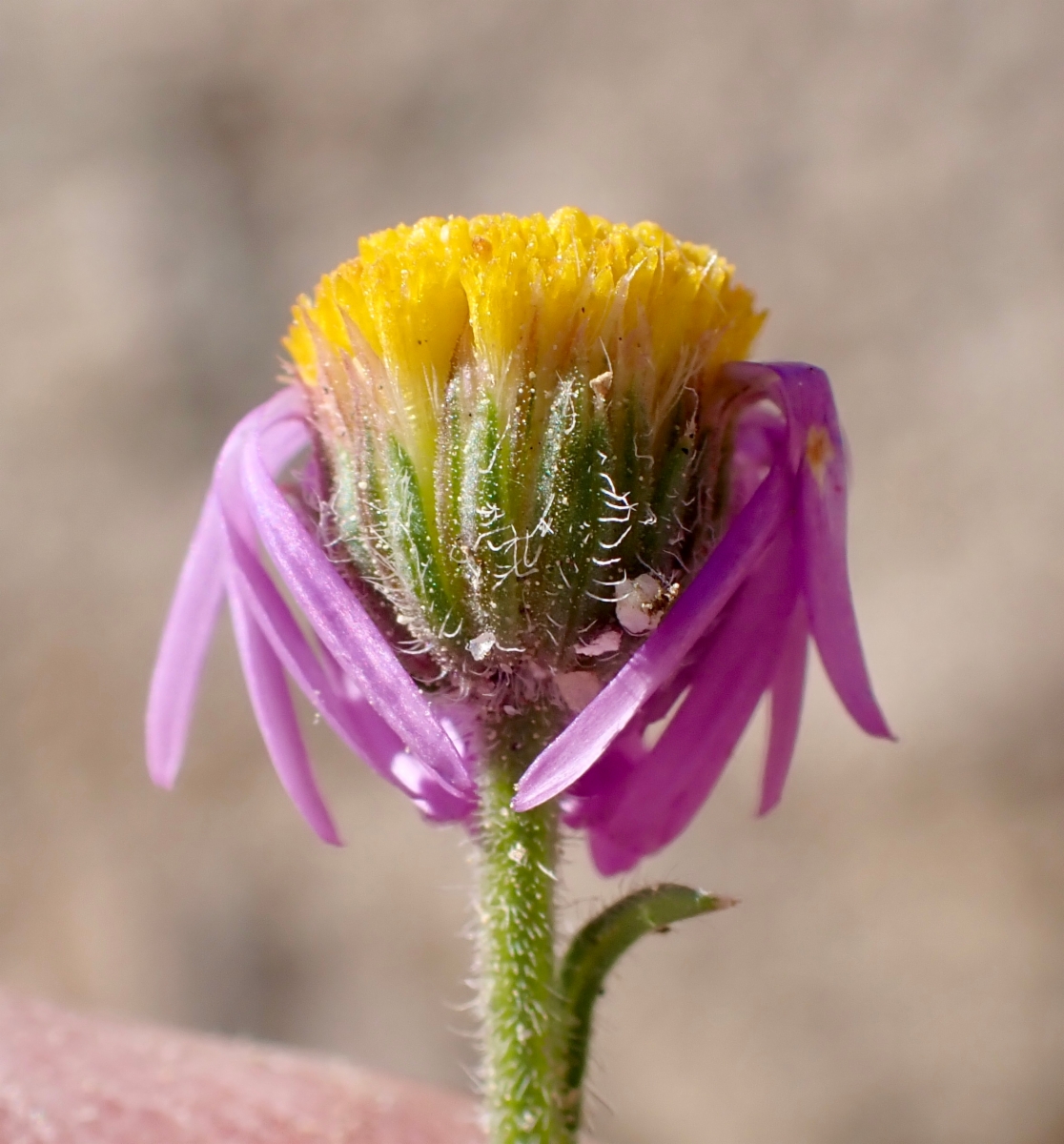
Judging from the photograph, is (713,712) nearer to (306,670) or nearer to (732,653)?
(732,653)

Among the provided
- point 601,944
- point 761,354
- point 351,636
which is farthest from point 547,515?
point 761,354

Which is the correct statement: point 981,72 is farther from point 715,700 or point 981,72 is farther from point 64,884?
point 64,884

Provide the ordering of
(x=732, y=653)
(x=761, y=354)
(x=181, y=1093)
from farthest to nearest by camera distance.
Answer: (x=761, y=354) → (x=181, y=1093) → (x=732, y=653)

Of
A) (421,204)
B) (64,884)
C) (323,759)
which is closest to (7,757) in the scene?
(64,884)

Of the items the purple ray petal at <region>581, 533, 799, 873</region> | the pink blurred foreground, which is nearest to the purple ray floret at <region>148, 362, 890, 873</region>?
the purple ray petal at <region>581, 533, 799, 873</region>

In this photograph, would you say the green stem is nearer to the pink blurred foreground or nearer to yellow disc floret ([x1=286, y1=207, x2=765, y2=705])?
yellow disc floret ([x1=286, y1=207, x2=765, y2=705])

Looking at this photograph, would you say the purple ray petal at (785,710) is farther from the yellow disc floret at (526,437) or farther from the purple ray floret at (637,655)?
A: the yellow disc floret at (526,437)
